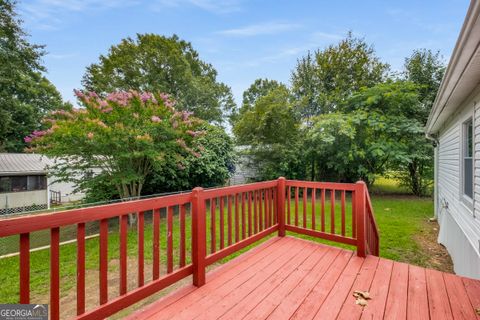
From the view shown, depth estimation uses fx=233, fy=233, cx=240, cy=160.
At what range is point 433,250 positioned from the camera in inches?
171

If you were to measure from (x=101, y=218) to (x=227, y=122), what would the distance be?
21.3 metres

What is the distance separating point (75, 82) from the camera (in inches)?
701

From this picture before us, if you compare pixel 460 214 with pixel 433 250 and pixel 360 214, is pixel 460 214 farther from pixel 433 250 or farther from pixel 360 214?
pixel 360 214

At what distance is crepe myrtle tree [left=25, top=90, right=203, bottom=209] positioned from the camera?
17.2 feet

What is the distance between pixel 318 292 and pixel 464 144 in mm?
3468

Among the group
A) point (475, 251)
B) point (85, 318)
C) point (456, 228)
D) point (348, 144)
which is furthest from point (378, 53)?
point (85, 318)

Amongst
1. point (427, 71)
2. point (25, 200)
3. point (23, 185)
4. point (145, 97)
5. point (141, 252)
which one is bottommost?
point (25, 200)

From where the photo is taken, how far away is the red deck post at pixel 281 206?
11.5 ft

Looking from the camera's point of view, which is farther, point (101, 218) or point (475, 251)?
point (475, 251)

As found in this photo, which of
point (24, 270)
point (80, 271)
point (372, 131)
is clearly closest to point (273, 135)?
point (372, 131)

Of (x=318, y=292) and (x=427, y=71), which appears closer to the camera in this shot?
(x=318, y=292)

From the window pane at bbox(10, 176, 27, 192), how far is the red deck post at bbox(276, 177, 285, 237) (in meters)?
13.9

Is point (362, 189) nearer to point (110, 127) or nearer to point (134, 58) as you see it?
point (110, 127)

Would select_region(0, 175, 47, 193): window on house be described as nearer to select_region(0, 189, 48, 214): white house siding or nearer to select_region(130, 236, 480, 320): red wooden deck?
select_region(0, 189, 48, 214): white house siding
